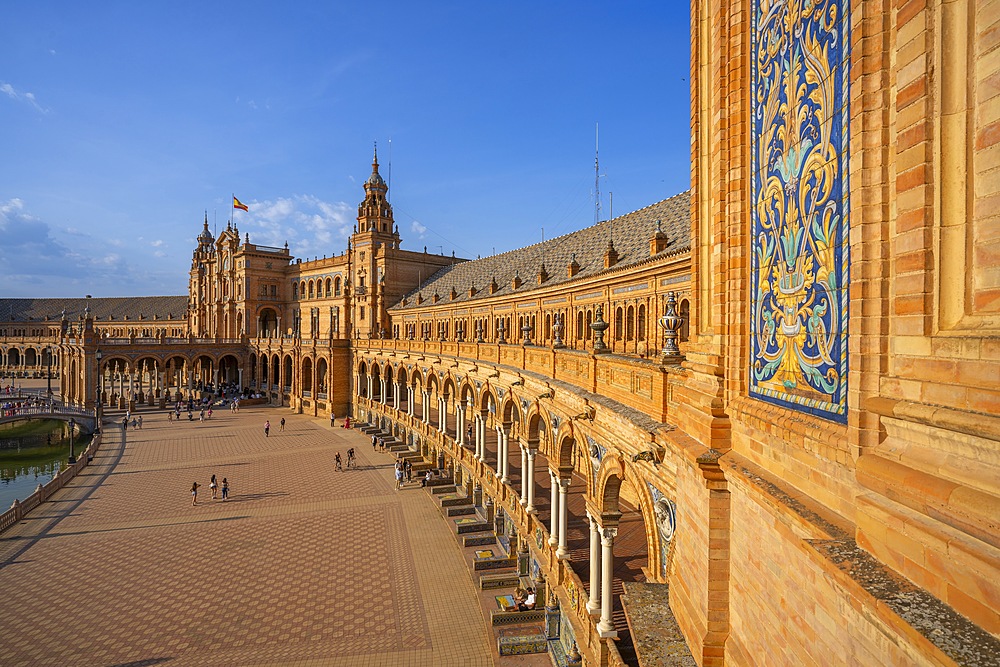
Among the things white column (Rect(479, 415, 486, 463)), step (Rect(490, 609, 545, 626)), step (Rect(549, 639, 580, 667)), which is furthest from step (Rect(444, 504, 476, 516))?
step (Rect(549, 639, 580, 667))

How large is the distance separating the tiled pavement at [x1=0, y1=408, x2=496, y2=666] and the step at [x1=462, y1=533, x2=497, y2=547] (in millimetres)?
449

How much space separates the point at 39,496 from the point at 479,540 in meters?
22.9

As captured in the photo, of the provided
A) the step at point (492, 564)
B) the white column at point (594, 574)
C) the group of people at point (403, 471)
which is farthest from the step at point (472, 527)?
the white column at point (594, 574)

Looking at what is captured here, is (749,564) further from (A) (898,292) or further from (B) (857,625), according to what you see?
(A) (898,292)

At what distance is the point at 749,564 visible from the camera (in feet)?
14.8

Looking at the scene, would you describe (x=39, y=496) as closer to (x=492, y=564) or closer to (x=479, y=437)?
(x=479, y=437)

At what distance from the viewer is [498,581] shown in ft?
57.3

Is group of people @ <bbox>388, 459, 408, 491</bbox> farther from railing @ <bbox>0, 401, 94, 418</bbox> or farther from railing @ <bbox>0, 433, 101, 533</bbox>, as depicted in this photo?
railing @ <bbox>0, 401, 94, 418</bbox>

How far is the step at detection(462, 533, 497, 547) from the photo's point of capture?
68.3ft

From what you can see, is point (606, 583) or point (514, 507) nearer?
point (606, 583)

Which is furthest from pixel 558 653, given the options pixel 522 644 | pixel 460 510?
pixel 460 510

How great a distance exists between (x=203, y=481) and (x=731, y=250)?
1263 inches

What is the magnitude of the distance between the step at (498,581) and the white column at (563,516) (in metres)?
3.85

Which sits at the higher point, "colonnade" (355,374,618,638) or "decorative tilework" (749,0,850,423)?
"decorative tilework" (749,0,850,423)
